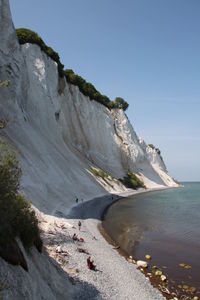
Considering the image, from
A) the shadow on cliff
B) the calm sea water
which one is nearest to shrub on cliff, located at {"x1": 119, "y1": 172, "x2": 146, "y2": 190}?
the shadow on cliff

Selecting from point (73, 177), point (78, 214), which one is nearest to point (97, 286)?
point (78, 214)

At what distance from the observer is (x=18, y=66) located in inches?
1480

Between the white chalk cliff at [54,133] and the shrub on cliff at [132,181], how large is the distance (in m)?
2.23

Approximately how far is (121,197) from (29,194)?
3064cm

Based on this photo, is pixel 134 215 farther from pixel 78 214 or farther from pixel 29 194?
pixel 29 194

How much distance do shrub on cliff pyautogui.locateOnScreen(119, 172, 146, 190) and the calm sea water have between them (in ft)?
90.8

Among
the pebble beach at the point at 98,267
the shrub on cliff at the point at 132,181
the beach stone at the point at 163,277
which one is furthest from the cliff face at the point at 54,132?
the beach stone at the point at 163,277

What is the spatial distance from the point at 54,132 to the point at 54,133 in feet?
1.01

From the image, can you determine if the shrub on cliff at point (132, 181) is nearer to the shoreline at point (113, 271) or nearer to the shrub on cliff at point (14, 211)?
the shoreline at point (113, 271)

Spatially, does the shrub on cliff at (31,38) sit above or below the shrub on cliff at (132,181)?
above

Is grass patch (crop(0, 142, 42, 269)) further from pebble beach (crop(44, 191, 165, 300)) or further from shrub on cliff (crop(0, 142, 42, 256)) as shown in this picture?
pebble beach (crop(44, 191, 165, 300))

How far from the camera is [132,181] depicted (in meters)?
70.5

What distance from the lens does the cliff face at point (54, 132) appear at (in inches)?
1304

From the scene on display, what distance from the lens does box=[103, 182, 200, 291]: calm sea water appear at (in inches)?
708
